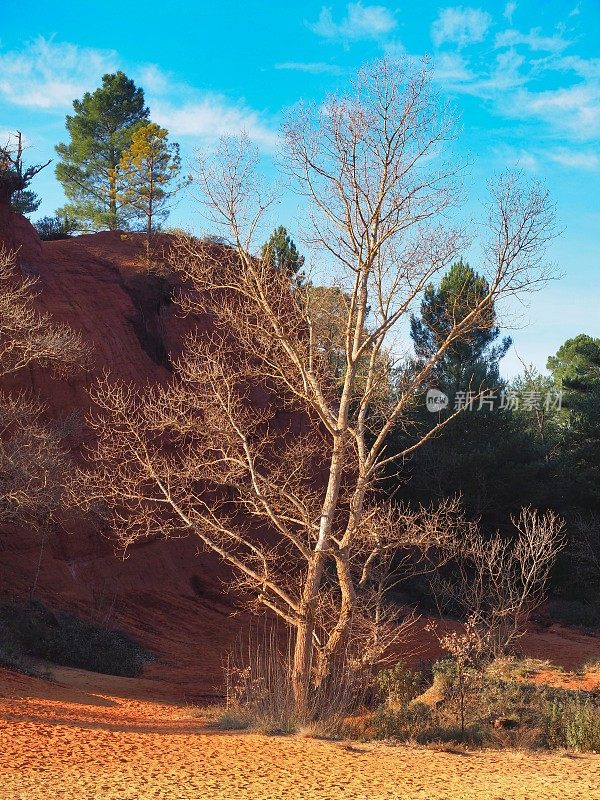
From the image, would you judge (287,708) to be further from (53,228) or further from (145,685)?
(53,228)

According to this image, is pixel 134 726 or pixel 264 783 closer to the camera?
pixel 264 783

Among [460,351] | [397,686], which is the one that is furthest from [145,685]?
[460,351]

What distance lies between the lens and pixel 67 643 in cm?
1650

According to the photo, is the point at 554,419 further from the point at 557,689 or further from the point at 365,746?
the point at 365,746

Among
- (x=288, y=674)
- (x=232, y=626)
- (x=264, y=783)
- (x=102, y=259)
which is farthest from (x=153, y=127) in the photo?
(x=264, y=783)

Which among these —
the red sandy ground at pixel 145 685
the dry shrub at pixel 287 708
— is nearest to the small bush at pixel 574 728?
the red sandy ground at pixel 145 685

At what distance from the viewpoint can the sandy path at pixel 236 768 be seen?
569cm

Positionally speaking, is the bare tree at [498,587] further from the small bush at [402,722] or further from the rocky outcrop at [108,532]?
the rocky outcrop at [108,532]

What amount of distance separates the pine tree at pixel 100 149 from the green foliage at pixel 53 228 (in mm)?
1523

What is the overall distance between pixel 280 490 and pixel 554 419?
33.2 m

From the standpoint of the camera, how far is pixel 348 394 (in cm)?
1135

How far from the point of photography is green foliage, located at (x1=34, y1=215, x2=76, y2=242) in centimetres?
3523

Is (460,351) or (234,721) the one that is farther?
(460,351)

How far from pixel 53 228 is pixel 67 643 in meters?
25.0
